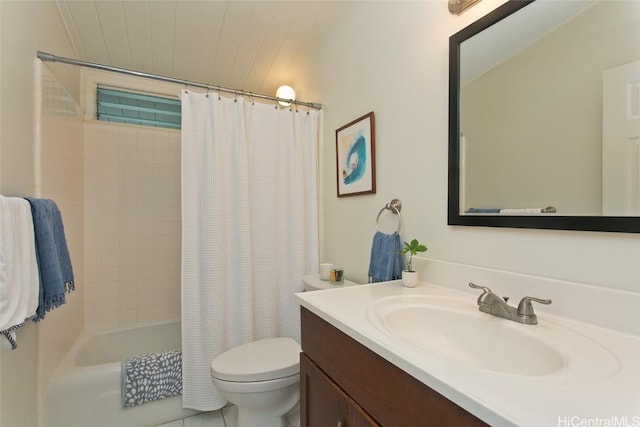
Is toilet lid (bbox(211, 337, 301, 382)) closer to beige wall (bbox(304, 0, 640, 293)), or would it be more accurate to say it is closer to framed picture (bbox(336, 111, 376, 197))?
beige wall (bbox(304, 0, 640, 293))

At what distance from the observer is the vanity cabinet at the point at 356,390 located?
1.72 ft

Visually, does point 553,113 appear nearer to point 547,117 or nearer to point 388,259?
point 547,117

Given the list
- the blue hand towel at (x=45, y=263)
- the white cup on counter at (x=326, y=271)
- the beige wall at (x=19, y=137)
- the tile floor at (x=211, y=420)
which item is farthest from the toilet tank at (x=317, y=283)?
the beige wall at (x=19, y=137)

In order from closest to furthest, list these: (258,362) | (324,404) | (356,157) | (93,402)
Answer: (324,404)
(258,362)
(93,402)
(356,157)

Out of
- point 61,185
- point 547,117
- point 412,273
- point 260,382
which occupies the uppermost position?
point 547,117

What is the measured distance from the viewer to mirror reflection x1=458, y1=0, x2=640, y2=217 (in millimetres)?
679

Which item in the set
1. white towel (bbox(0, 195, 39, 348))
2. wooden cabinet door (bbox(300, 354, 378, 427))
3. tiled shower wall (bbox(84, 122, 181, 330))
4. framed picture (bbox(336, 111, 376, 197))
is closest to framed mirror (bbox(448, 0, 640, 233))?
framed picture (bbox(336, 111, 376, 197))

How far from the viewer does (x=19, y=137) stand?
3.82ft

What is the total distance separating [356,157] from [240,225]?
2.56ft

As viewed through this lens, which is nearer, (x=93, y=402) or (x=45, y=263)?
(x=45, y=263)

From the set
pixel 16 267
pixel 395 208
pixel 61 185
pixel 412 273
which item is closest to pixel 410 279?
pixel 412 273

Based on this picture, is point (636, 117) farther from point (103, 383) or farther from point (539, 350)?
point (103, 383)

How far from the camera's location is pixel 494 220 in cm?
91

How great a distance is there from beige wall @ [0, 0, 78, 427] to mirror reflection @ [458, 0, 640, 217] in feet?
5.57
